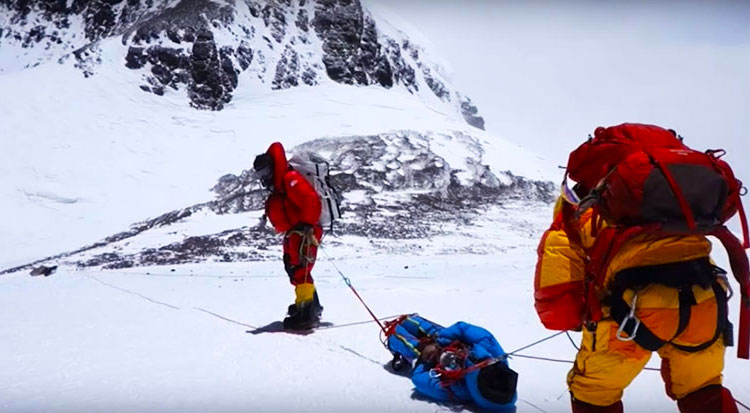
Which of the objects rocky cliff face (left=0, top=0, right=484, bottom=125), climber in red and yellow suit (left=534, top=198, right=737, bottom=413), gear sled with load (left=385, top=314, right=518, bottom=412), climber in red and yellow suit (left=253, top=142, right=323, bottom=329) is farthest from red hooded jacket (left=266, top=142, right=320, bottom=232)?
rocky cliff face (left=0, top=0, right=484, bottom=125)

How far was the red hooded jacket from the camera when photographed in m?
5.05

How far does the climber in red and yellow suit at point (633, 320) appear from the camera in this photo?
2.26 m

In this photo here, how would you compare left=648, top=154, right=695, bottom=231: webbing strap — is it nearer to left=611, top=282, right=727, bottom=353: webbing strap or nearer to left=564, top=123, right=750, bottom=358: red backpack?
left=564, top=123, right=750, bottom=358: red backpack

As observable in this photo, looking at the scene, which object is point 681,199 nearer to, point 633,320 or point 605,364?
point 633,320

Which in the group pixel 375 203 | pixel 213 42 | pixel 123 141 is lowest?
pixel 375 203

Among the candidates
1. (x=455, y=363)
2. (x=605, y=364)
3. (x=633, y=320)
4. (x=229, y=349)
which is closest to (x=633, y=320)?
(x=633, y=320)

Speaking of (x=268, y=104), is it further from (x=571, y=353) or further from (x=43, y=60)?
(x=571, y=353)

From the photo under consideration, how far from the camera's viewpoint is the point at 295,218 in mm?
5148

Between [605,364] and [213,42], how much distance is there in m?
35.6

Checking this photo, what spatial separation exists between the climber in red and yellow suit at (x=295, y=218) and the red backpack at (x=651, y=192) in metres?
Answer: 2.94

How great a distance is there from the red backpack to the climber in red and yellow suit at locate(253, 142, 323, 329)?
9.66 ft

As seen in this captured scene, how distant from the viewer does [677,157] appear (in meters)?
2.15

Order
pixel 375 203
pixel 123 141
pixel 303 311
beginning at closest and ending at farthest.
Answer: pixel 303 311 < pixel 375 203 < pixel 123 141

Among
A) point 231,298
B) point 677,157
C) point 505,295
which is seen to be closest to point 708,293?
point 677,157
